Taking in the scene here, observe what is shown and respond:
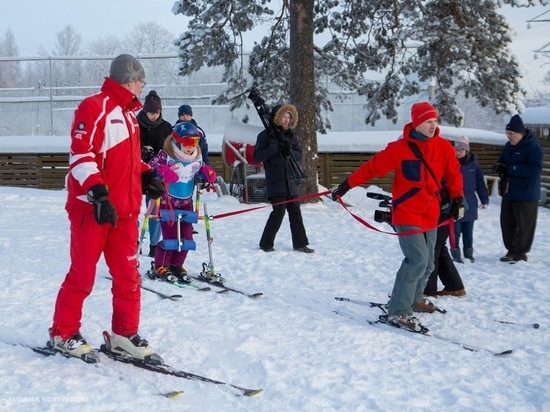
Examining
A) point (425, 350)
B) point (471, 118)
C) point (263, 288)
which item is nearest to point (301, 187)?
point (263, 288)

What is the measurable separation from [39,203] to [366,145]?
8.58 meters

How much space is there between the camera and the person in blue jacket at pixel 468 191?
8695 mm

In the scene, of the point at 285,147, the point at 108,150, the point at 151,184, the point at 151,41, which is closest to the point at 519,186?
the point at 285,147

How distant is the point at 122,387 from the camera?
385cm

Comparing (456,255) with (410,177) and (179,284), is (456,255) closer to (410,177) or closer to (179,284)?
(410,177)

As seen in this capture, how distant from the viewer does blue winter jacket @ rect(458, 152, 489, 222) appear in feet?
28.7

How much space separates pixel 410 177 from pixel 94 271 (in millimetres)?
2521

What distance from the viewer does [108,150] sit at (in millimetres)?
4141

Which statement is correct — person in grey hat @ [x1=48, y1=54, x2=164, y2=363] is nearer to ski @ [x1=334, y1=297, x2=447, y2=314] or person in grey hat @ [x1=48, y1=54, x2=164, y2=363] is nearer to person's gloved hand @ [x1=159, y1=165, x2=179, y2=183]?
person's gloved hand @ [x1=159, y1=165, x2=179, y2=183]

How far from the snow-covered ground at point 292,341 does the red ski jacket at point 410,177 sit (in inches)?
35.7

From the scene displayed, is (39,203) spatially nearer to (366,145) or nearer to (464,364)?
(366,145)

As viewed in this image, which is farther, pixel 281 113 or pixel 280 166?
pixel 280 166

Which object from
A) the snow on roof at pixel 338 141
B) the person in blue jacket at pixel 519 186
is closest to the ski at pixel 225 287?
the person in blue jacket at pixel 519 186

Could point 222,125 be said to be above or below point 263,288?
above
